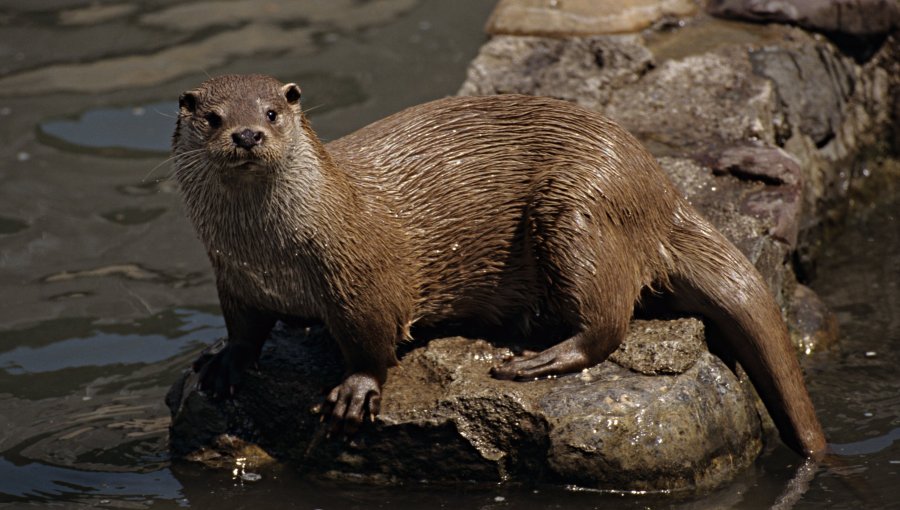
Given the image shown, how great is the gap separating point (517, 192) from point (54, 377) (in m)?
1.88

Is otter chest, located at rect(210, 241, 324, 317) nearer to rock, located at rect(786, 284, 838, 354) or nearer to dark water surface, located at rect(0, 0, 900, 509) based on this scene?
dark water surface, located at rect(0, 0, 900, 509)

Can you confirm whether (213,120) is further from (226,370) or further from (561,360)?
(561,360)

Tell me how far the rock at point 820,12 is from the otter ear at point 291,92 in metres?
2.79

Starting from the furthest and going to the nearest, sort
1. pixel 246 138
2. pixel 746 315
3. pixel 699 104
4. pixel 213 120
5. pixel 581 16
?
pixel 581 16, pixel 699 104, pixel 746 315, pixel 213 120, pixel 246 138

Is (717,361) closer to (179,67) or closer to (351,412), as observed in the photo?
(351,412)

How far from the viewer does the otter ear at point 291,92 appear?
3.43 m

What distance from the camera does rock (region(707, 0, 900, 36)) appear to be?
555 centimetres

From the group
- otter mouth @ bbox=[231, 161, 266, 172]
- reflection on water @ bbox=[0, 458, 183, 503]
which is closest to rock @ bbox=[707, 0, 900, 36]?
otter mouth @ bbox=[231, 161, 266, 172]

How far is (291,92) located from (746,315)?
1.44 m

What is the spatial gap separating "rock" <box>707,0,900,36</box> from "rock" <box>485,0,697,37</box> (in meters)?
0.20

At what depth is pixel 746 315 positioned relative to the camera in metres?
3.70

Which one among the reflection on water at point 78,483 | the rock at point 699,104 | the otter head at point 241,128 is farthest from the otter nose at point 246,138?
the rock at point 699,104

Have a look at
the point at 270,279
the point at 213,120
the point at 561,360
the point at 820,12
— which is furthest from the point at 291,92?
the point at 820,12

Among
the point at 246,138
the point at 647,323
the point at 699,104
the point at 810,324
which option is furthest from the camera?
the point at 699,104
